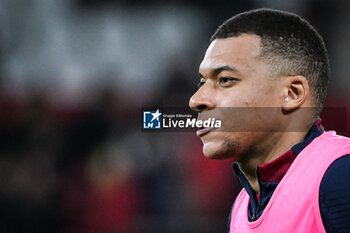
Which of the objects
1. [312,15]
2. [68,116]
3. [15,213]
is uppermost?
[312,15]

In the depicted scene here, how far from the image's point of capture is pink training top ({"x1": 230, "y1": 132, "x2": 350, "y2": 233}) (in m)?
0.77

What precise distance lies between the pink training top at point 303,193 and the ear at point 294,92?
0.09m

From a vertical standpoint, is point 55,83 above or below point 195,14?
below

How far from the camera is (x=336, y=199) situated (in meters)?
0.72

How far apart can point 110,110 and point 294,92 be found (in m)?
2.20

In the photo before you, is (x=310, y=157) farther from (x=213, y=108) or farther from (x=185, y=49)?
(x=185, y=49)

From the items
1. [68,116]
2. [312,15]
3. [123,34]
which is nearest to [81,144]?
[68,116]

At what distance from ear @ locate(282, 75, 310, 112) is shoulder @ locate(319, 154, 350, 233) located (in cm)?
23

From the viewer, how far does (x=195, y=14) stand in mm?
3215

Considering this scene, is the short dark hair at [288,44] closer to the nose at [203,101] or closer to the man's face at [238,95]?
the man's face at [238,95]

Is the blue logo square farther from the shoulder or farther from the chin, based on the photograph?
the shoulder

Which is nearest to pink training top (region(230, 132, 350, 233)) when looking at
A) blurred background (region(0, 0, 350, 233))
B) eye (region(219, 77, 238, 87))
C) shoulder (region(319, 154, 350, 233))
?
shoulder (region(319, 154, 350, 233))

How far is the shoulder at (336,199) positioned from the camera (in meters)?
0.71

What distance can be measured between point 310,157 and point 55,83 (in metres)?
2.61
